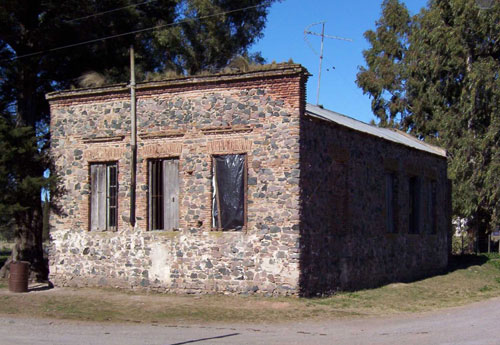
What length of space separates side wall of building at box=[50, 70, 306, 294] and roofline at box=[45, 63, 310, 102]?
0.19 feet

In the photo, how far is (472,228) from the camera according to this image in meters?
37.6

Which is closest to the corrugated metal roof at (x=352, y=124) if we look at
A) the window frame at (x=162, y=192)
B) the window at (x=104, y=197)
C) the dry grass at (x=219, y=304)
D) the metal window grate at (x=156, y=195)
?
the window frame at (x=162, y=192)

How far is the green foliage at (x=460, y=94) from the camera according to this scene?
34250mm

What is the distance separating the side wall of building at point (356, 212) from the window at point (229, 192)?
5.25ft

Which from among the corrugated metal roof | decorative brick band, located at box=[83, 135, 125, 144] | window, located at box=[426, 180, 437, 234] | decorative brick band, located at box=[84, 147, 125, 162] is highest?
the corrugated metal roof

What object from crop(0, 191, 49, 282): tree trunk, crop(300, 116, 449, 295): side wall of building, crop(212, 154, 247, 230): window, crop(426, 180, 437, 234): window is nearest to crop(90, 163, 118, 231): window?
crop(212, 154, 247, 230): window

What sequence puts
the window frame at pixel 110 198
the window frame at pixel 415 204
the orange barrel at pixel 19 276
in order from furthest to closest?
the window frame at pixel 415 204, the window frame at pixel 110 198, the orange barrel at pixel 19 276

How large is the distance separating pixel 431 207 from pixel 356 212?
7.37 m

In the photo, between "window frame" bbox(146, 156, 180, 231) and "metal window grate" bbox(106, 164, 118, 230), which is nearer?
"window frame" bbox(146, 156, 180, 231)

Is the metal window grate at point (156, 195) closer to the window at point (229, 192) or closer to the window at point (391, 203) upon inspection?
the window at point (229, 192)

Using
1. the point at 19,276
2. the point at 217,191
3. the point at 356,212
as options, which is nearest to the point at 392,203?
the point at 356,212

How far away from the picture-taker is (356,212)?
64.2ft

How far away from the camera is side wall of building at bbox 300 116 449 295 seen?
1716 cm

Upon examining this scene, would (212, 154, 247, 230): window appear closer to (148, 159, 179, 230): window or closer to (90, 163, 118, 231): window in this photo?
(148, 159, 179, 230): window
